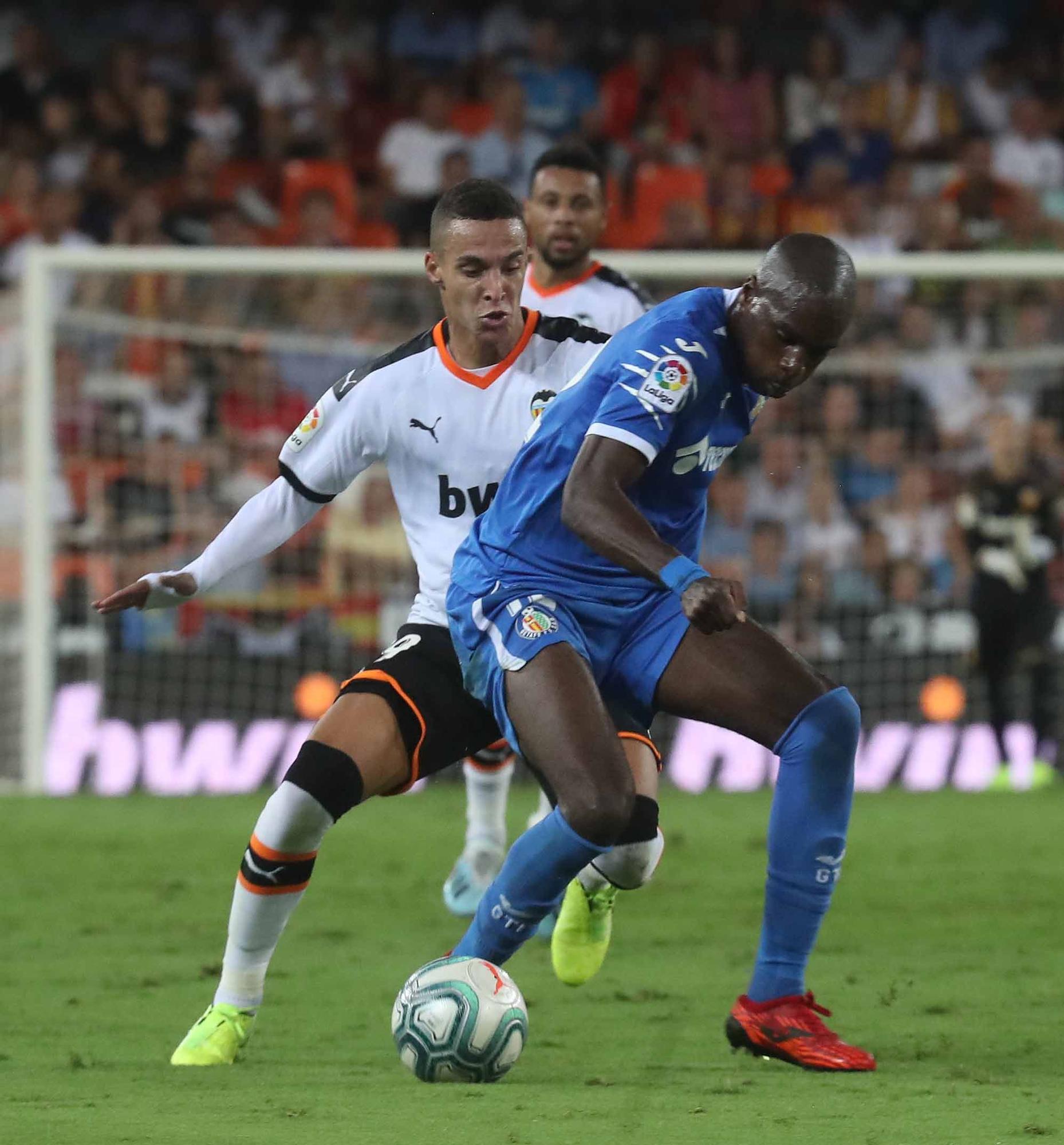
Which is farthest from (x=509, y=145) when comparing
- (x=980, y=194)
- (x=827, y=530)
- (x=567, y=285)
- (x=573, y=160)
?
(x=567, y=285)

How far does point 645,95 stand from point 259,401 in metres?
5.37

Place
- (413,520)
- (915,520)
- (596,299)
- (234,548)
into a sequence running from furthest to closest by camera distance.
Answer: (915,520), (596,299), (413,520), (234,548)

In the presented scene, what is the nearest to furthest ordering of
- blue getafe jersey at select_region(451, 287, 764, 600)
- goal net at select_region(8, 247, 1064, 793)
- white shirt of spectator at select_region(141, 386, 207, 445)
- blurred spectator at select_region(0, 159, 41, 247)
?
blue getafe jersey at select_region(451, 287, 764, 600), goal net at select_region(8, 247, 1064, 793), white shirt of spectator at select_region(141, 386, 207, 445), blurred spectator at select_region(0, 159, 41, 247)

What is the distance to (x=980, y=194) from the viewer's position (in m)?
14.2

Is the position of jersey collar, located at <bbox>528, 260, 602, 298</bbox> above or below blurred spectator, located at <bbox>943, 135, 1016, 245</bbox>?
below

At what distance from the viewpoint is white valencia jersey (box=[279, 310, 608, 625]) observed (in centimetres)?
518

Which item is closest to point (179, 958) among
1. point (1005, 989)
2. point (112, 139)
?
point (1005, 989)

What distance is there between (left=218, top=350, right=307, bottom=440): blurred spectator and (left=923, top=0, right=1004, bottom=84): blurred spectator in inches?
276

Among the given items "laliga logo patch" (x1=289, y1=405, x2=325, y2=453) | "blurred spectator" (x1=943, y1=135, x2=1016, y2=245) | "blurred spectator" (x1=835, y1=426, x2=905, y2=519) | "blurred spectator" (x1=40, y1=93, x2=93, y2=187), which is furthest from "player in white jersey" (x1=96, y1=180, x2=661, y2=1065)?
"blurred spectator" (x1=40, y1=93, x2=93, y2=187)

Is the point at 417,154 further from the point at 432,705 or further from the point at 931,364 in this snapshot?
the point at 432,705

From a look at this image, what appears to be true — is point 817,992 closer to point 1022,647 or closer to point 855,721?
point 855,721

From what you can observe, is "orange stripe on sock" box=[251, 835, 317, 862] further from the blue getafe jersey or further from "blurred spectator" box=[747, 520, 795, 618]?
"blurred spectator" box=[747, 520, 795, 618]

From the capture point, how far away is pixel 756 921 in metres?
6.84

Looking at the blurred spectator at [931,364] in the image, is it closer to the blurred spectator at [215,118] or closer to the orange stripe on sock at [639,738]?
the blurred spectator at [215,118]
